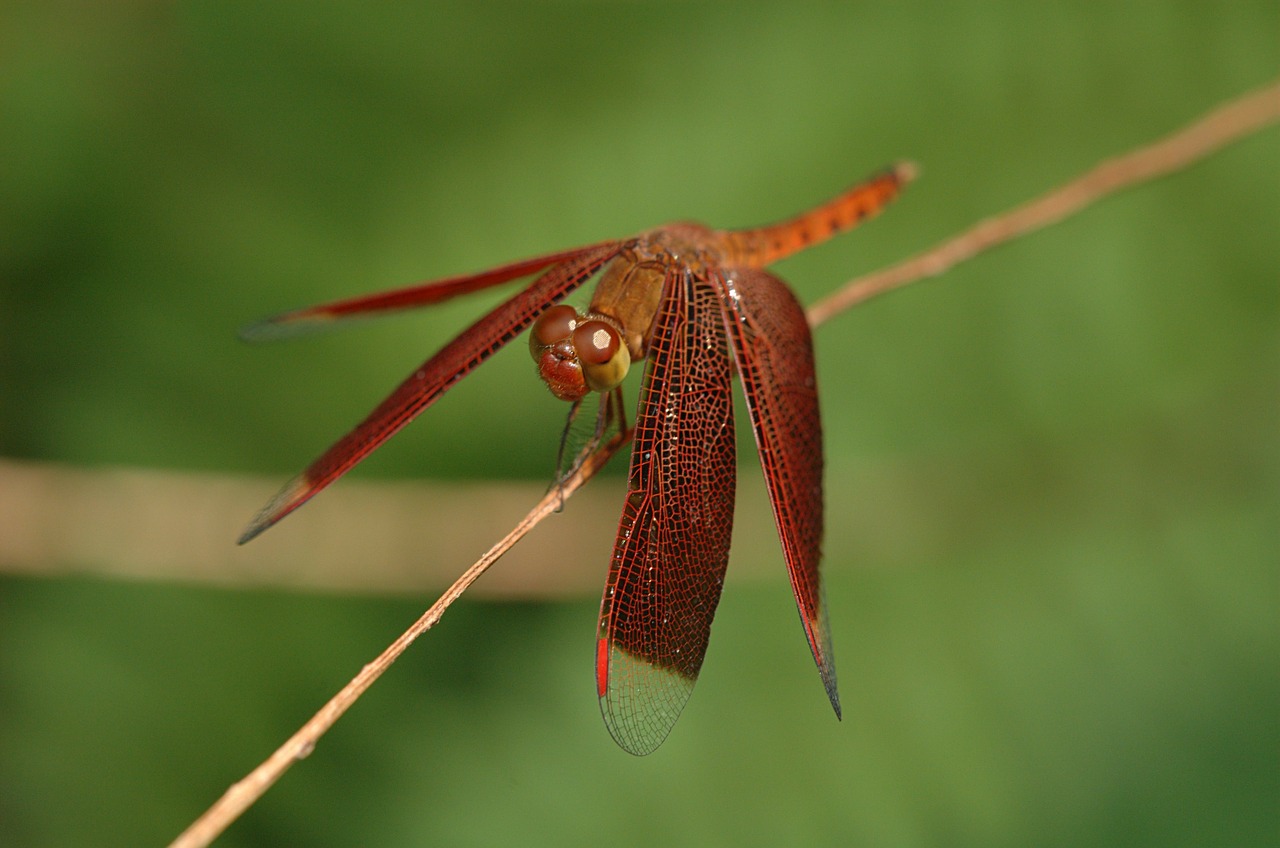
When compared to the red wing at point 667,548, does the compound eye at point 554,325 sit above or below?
above

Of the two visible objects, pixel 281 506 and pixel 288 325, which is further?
pixel 288 325

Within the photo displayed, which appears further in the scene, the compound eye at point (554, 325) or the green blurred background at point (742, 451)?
the green blurred background at point (742, 451)

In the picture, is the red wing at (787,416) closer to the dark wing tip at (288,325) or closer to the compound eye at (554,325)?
the compound eye at (554,325)

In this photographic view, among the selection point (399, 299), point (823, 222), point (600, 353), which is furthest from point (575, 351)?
point (823, 222)

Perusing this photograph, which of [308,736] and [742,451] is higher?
[308,736]

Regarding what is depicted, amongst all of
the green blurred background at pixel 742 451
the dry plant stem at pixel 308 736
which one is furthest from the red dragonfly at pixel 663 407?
the green blurred background at pixel 742 451

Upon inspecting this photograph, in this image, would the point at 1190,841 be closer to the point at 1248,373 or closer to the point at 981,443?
the point at 981,443

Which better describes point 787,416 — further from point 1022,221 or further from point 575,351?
point 1022,221
